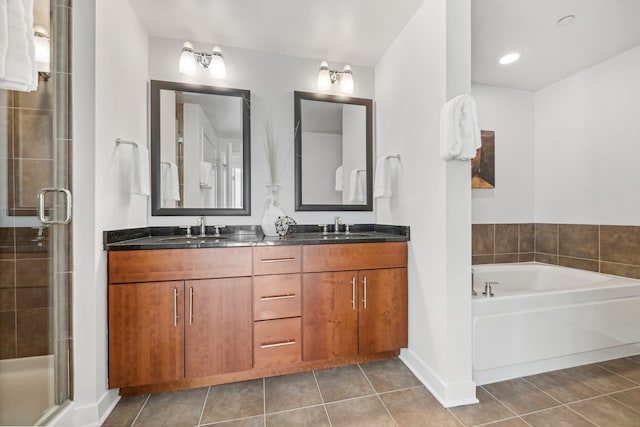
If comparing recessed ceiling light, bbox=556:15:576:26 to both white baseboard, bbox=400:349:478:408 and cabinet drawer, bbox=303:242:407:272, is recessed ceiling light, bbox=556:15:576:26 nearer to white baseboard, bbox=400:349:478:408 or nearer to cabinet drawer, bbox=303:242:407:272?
cabinet drawer, bbox=303:242:407:272

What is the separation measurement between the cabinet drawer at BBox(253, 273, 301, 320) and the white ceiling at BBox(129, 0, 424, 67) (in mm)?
1790

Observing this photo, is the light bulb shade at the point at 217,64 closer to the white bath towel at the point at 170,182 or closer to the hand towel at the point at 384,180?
the white bath towel at the point at 170,182

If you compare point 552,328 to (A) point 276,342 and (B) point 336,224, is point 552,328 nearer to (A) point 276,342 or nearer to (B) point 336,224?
(B) point 336,224

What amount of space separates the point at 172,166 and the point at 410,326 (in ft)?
7.16

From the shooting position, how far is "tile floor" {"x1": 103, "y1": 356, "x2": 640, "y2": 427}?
1.40m

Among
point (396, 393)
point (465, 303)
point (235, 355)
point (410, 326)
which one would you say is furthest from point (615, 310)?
point (235, 355)

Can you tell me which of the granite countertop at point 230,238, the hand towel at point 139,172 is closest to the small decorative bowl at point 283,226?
the granite countertop at point 230,238

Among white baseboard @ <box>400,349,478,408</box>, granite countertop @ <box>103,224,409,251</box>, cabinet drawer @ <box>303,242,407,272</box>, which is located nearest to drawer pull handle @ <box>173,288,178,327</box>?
granite countertop @ <box>103,224,409,251</box>

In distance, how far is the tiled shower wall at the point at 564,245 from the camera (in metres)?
2.26

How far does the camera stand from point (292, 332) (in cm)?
174

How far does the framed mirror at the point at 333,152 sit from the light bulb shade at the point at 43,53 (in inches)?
59.3

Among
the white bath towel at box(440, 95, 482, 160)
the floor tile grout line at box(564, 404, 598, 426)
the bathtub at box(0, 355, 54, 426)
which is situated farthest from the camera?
the white bath towel at box(440, 95, 482, 160)

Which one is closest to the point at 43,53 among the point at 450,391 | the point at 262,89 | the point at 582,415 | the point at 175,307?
the point at 262,89

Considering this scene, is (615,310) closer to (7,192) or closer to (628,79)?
(628,79)
